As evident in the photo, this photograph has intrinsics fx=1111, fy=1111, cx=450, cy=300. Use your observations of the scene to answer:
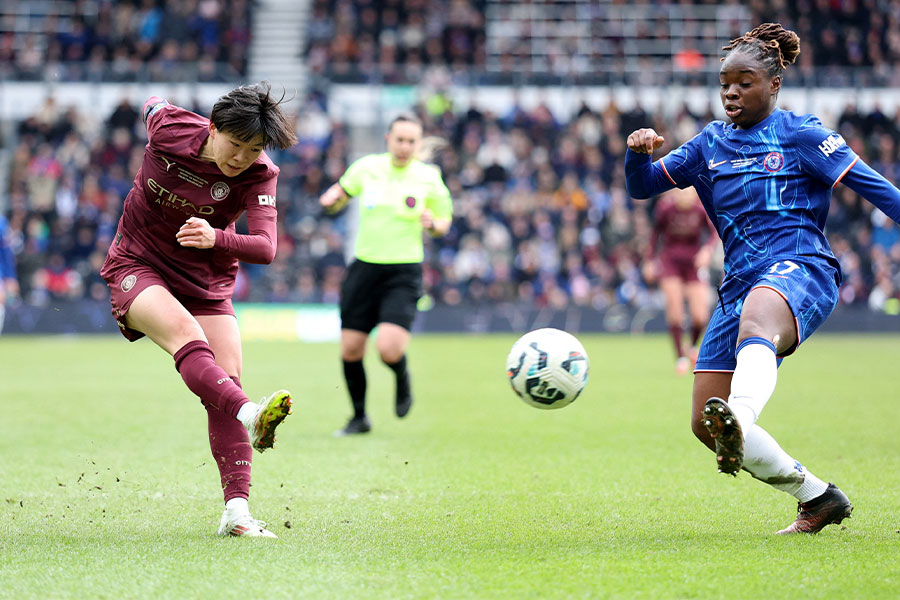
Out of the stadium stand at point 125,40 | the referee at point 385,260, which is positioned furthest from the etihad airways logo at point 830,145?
the stadium stand at point 125,40

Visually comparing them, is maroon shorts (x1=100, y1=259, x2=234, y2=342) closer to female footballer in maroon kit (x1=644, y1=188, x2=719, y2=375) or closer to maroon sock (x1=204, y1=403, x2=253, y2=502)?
maroon sock (x1=204, y1=403, x2=253, y2=502)

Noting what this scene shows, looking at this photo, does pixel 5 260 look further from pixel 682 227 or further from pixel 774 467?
pixel 774 467

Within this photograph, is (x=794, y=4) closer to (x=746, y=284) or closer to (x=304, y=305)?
(x=304, y=305)

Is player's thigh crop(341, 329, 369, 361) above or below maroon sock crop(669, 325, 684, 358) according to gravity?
above

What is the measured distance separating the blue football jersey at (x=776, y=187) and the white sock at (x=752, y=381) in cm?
52

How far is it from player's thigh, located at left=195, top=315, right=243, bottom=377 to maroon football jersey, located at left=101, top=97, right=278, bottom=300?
12 centimetres

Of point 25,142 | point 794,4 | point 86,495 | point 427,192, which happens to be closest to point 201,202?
point 86,495

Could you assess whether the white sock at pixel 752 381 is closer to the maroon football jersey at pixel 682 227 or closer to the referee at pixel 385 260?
the referee at pixel 385 260

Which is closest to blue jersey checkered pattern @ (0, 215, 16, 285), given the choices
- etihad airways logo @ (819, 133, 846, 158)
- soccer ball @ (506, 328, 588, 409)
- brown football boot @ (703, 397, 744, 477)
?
soccer ball @ (506, 328, 588, 409)

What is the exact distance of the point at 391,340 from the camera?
29.3ft

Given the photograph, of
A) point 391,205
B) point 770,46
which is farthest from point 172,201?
point 391,205

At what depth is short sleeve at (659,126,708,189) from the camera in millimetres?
5246

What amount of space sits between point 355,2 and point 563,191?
8.30m

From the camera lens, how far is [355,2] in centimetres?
2923
